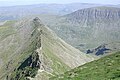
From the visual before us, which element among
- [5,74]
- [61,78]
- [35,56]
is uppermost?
[61,78]

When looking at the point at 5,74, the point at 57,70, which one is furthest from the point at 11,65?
the point at 57,70

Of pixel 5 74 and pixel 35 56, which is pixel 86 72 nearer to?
pixel 35 56

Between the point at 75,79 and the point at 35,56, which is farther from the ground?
the point at 75,79

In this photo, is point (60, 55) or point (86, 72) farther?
point (60, 55)

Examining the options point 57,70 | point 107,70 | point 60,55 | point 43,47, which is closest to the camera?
point 107,70

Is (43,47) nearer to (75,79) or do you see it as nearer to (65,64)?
(65,64)

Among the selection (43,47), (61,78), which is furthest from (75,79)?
(43,47)

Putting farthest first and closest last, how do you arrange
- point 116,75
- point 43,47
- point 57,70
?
point 43,47, point 57,70, point 116,75

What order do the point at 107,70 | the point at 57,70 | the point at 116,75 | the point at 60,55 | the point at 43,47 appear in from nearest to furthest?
the point at 116,75 → the point at 107,70 → the point at 57,70 → the point at 43,47 → the point at 60,55

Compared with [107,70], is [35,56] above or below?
below
